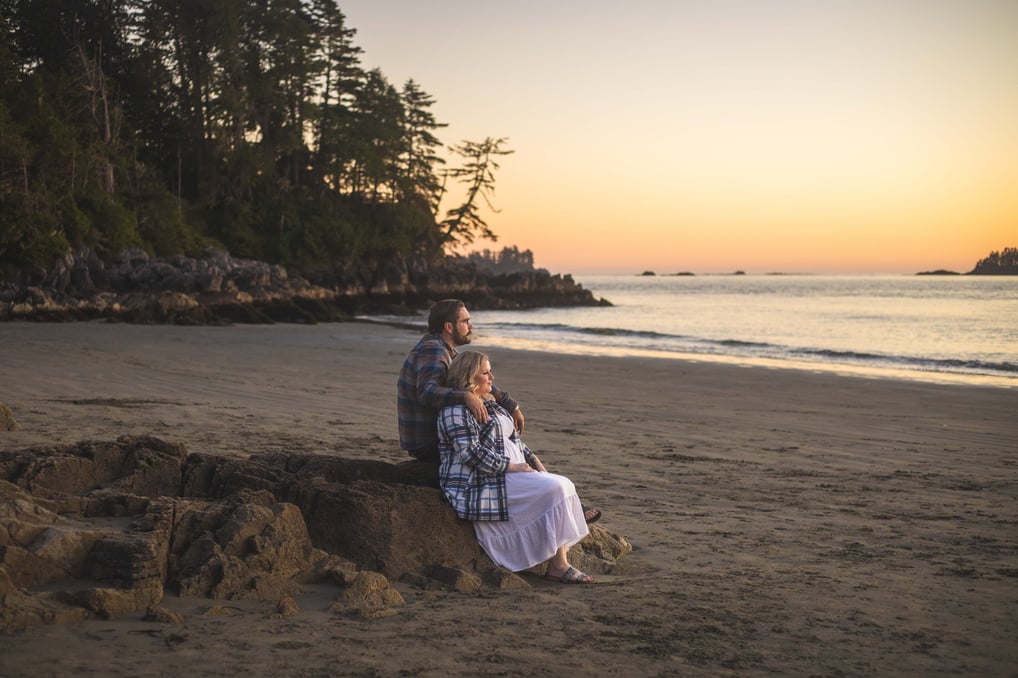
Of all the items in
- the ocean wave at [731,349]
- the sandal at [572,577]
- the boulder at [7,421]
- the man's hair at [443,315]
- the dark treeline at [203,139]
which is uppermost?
the dark treeline at [203,139]

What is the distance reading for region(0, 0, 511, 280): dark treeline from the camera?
36.3 metres

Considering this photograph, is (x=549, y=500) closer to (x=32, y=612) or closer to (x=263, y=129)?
(x=32, y=612)

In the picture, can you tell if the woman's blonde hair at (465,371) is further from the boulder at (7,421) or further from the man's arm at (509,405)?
the boulder at (7,421)

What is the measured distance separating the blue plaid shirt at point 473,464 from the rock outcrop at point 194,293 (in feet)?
81.0

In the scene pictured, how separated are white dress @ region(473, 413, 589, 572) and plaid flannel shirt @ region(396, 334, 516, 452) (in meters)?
0.42

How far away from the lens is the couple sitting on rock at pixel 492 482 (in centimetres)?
573

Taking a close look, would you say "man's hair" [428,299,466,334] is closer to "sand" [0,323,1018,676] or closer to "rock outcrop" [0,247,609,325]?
"sand" [0,323,1018,676]

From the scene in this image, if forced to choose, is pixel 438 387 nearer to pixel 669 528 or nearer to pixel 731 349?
pixel 669 528

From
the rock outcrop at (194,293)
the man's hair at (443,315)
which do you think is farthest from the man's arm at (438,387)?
the rock outcrop at (194,293)

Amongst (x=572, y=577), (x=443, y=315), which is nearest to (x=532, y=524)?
(x=572, y=577)

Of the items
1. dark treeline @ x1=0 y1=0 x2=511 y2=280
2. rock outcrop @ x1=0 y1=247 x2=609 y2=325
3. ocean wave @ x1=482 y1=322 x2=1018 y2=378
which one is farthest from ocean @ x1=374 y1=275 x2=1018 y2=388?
dark treeline @ x1=0 y1=0 x2=511 y2=280

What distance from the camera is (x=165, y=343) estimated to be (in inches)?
862

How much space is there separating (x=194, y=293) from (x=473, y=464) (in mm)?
30022

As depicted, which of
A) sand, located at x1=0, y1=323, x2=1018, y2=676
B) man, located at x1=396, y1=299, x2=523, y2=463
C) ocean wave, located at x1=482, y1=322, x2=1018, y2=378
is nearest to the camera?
sand, located at x1=0, y1=323, x2=1018, y2=676
